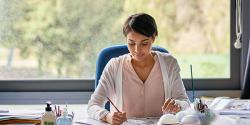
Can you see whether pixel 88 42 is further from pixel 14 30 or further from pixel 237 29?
pixel 237 29

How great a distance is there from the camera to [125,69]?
2184mm

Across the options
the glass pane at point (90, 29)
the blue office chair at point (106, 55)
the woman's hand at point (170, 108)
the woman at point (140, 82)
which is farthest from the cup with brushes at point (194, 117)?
the glass pane at point (90, 29)

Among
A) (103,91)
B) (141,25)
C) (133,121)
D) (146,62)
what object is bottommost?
(133,121)

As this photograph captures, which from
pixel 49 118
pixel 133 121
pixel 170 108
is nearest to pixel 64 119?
pixel 49 118

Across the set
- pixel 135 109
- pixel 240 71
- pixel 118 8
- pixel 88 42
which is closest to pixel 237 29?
pixel 240 71

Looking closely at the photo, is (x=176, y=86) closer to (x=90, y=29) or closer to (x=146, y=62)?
(x=146, y=62)

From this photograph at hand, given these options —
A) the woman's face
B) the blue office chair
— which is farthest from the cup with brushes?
the blue office chair

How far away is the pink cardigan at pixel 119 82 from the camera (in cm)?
213

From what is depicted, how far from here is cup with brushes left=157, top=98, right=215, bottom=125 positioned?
67.7 inches

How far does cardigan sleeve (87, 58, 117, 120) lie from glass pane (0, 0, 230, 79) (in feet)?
2.66

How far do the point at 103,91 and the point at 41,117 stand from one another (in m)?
0.43

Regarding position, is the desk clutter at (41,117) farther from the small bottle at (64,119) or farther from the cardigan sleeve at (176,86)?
the cardigan sleeve at (176,86)

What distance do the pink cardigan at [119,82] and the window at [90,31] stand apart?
2.62 ft

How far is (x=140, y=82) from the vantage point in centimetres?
215
